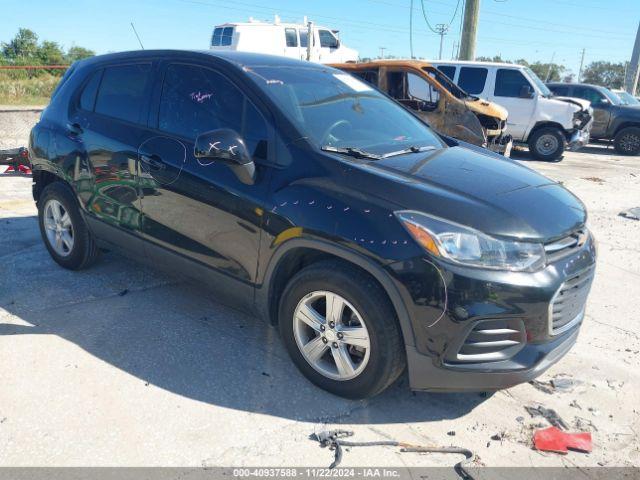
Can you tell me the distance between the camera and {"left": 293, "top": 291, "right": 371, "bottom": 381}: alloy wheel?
2857 millimetres

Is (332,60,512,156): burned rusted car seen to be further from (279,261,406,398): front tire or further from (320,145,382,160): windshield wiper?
(279,261,406,398): front tire

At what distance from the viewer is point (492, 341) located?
262 centimetres

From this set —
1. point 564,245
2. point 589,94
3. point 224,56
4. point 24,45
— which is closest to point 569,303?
point 564,245

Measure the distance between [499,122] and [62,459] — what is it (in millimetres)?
9284

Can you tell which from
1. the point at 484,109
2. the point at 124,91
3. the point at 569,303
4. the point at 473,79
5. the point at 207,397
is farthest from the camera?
the point at 473,79

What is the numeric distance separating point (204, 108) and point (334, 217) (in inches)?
52.4

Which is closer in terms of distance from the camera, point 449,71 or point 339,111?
point 339,111

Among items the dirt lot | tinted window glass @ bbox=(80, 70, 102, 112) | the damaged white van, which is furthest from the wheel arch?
the damaged white van

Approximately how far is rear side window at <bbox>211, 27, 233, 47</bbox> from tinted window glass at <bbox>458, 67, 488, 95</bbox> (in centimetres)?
1015

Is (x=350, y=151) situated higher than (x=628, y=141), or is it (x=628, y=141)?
(x=350, y=151)

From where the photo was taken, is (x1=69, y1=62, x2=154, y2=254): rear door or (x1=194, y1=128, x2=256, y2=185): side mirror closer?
(x1=194, y1=128, x2=256, y2=185): side mirror

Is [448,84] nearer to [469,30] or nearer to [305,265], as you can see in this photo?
[469,30]

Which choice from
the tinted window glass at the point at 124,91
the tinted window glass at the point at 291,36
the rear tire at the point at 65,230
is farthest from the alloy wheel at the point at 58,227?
the tinted window glass at the point at 291,36

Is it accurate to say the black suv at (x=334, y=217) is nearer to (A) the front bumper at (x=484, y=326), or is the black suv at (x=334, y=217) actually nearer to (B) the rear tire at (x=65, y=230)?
(A) the front bumper at (x=484, y=326)
